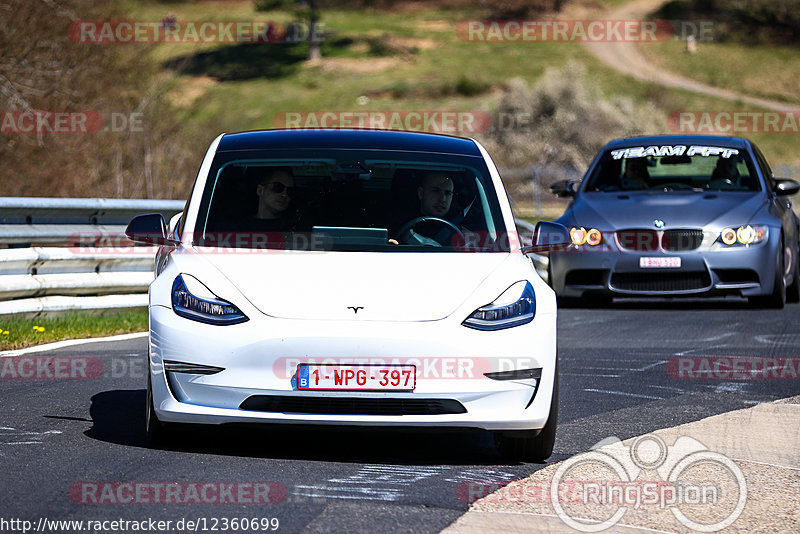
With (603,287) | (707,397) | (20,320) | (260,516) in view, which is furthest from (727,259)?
(260,516)

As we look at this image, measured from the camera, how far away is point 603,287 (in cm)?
1362

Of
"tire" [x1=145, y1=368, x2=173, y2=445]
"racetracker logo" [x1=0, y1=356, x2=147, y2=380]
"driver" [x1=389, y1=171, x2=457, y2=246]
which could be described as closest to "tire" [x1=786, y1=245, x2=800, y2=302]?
"racetracker logo" [x1=0, y1=356, x2=147, y2=380]

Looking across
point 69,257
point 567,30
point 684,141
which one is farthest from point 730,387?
point 567,30

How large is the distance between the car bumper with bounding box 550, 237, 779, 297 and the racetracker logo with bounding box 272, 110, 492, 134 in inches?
1712

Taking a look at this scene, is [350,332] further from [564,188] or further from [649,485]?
[564,188]

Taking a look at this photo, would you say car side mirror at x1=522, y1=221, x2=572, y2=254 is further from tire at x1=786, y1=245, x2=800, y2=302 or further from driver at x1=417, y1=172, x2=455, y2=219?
tire at x1=786, y1=245, x2=800, y2=302

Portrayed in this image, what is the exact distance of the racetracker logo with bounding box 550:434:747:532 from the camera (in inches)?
206

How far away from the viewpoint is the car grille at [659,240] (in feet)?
43.8

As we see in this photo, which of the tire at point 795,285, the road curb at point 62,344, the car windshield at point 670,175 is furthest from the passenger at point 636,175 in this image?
the road curb at point 62,344

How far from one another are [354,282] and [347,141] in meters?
1.44

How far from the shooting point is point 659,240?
13.3 meters

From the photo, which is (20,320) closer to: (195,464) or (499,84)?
(195,464)

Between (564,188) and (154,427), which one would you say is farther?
(564,188)

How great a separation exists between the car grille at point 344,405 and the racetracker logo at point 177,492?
0.49 metres
